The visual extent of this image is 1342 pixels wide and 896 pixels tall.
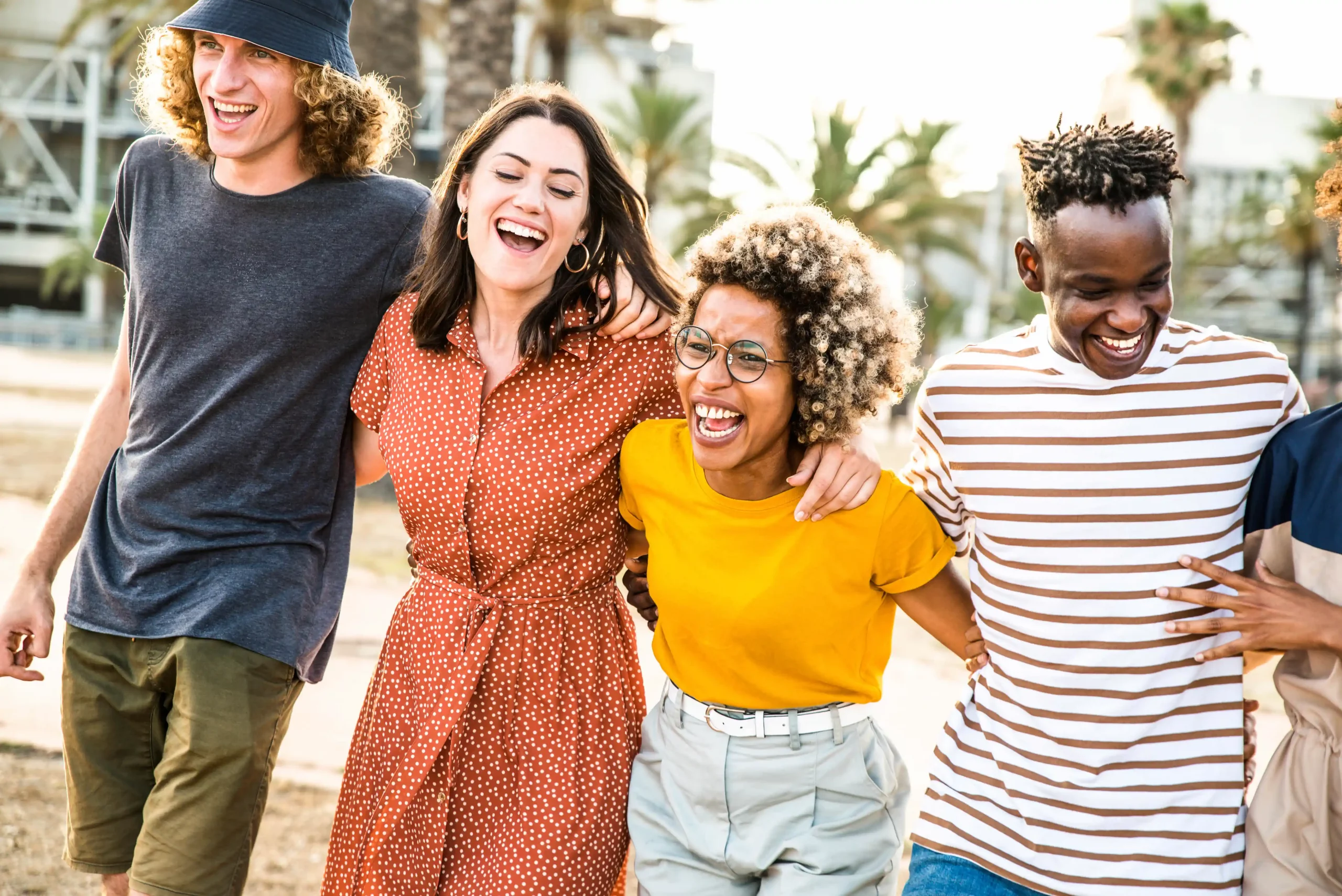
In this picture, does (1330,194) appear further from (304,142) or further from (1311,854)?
(304,142)

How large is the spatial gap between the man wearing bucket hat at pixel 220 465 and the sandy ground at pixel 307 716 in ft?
4.98

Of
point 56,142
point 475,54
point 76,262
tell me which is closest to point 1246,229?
point 475,54

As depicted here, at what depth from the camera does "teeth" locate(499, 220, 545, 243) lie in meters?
3.13

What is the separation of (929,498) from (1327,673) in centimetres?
90

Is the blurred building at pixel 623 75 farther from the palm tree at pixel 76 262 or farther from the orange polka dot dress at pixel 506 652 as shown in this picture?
the orange polka dot dress at pixel 506 652

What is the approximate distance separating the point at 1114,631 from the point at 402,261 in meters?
2.04

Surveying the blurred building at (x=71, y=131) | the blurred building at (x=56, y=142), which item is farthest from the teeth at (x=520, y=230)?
the blurred building at (x=56, y=142)

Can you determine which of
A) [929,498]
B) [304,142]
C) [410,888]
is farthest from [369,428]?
[929,498]

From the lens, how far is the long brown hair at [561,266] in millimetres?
3205

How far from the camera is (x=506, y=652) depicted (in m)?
3.09

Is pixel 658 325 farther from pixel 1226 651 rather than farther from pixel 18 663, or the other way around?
pixel 18 663

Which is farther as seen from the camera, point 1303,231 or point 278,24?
point 1303,231

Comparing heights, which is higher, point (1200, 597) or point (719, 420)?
point (719, 420)

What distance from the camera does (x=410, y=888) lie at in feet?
10.1
